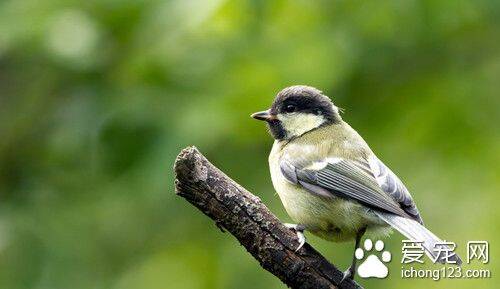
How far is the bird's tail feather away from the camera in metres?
3.73

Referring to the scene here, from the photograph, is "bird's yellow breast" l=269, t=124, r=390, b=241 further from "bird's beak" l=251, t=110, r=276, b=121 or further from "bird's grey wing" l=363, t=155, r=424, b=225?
"bird's beak" l=251, t=110, r=276, b=121

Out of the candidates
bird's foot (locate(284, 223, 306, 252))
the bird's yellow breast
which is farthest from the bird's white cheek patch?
bird's foot (locate(284, 223, 306, 252))

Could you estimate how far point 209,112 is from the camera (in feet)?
18.7

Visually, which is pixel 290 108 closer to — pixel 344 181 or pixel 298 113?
pixel 298 113

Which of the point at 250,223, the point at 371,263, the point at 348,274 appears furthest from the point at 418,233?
the point at 250,223

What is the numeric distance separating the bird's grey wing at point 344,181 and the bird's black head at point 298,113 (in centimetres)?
40

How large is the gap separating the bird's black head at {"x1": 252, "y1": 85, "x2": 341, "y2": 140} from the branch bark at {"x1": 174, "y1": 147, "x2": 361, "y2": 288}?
1057mm

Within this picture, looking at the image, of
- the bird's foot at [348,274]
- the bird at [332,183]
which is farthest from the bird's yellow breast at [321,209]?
A: the bird's foot at [348,274]

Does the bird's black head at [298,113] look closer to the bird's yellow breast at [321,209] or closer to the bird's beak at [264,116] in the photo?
the bird's beak at [264,116]

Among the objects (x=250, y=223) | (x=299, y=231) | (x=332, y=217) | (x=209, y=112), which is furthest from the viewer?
(x=209, y=112)

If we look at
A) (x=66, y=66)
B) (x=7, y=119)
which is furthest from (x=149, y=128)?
(x=7, y=119)

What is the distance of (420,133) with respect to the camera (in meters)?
5.91

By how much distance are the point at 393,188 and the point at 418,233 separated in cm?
39

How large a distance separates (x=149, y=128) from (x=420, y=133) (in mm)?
1643
